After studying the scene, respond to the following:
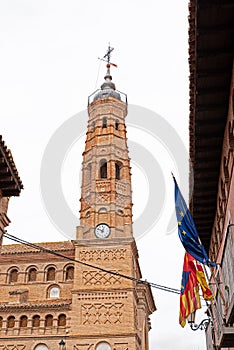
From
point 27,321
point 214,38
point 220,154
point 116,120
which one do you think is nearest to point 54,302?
point 27,321

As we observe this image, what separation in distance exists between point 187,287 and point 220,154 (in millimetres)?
4617

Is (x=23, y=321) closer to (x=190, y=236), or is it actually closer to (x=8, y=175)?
(x=8, y=175)

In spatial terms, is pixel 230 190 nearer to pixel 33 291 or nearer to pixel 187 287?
pixel 187 287

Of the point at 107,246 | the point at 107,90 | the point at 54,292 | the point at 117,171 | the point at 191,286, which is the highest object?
the point at 107,90

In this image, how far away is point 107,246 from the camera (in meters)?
37.5

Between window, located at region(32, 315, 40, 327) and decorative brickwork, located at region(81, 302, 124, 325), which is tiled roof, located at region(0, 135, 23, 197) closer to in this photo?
decorative brickwork, located at region(81, 302, 124, 325)

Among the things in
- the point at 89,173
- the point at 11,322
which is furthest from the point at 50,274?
the point at 89,173

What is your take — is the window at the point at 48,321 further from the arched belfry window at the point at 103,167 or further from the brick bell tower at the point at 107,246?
the arched belfry window at the point at 103,167

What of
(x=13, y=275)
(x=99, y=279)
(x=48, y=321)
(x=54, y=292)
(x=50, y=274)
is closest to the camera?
(x=48, y=321)

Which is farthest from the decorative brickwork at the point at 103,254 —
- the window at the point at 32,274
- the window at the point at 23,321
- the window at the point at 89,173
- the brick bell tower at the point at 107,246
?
the window at the point at 89,173

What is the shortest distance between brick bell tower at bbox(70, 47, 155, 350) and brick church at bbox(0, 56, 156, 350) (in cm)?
7

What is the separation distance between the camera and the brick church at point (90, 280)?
33906mm

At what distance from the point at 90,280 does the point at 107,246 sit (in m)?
3.25

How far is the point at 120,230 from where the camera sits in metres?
39.0
